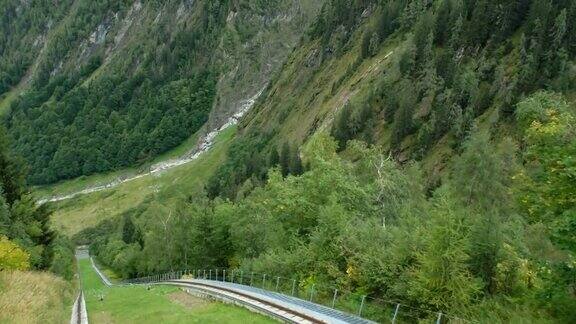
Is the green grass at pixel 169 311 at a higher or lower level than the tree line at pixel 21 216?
lower

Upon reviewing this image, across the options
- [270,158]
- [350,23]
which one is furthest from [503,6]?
[350,23]

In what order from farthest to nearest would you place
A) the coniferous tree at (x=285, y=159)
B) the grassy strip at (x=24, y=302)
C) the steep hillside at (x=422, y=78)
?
the coniferous tree at (x=285, y=159)
the steep hillside at (x=422, y=78)
the grassy strip at (x=24, y=302)

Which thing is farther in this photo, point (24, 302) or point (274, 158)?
point (274, 158)

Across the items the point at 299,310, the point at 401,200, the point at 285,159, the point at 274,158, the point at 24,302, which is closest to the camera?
the point at 24,302

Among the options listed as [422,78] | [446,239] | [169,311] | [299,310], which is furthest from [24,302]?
[422,78]

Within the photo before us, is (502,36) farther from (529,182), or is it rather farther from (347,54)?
(529,182)

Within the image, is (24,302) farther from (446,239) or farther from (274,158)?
(274,158)

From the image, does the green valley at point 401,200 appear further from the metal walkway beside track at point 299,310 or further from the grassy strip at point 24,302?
the metal walkway beside track at point 299,310

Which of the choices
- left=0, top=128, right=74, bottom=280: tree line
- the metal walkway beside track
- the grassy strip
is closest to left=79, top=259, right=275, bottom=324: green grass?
the metal walkway beside track

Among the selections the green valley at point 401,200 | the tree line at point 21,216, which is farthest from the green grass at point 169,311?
the tree line at point 21,216

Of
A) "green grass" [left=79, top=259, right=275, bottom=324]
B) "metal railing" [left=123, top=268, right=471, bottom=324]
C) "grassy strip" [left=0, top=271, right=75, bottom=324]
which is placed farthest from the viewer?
"green grass" [left=79, top=259, right=275, bottom=324]

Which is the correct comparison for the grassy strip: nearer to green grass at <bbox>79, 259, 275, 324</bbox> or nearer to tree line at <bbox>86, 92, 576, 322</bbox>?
green grass at <bbox>79, 259, 275, 324</bbox>

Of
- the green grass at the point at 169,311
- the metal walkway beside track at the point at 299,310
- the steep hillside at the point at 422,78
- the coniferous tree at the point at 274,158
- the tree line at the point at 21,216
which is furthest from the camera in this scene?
the coniferous tree at the point at 274,158

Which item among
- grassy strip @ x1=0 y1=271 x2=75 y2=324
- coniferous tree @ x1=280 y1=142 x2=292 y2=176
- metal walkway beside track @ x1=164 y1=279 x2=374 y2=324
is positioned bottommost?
metal walkway beside track @ x1=164 y1=279 x2=374 y2=324
